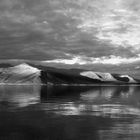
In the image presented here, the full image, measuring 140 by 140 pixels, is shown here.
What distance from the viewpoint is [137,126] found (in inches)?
1137

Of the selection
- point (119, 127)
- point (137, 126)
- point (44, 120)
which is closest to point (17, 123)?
point (44, 120)

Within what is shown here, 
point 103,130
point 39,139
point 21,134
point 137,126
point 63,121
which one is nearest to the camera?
point 39,139

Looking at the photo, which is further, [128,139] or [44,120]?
[44,120]

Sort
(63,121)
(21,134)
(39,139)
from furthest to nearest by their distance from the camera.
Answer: (63,121), (21,134), (39,139)

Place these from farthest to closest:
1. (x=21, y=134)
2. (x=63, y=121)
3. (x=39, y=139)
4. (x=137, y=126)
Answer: (x=63, y=121), (x=137, y=126), (x=21, y=134), (x=39, y=139)

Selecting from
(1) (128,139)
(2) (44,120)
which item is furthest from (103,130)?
→ (2) (44,120)

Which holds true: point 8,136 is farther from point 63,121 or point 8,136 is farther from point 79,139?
point 63,121

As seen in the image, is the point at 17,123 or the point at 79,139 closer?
the point at 79,139

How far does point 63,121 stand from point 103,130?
22.2 feet

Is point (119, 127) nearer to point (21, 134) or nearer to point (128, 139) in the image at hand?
point (128, 139)

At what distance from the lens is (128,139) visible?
22375mm

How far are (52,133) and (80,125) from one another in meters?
5.37

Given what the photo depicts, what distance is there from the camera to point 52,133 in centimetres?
2472

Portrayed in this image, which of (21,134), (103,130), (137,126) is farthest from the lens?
(137,126)
